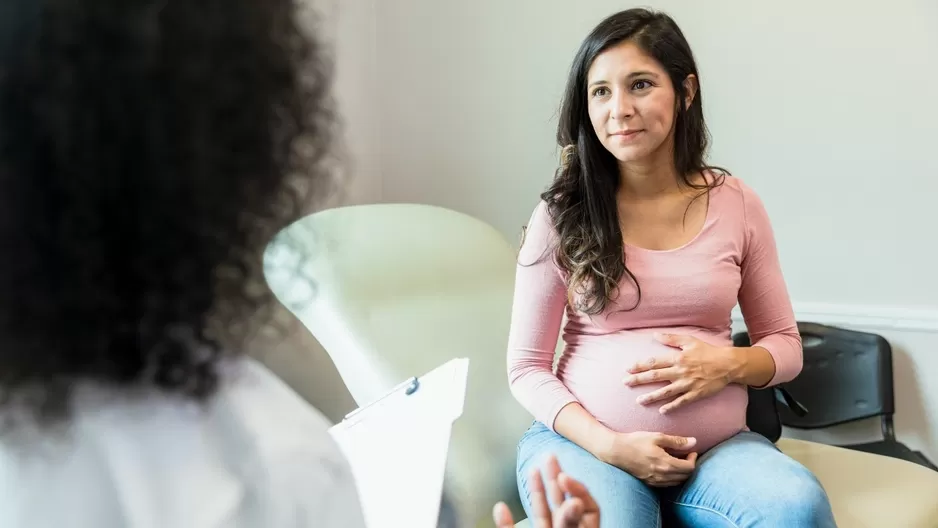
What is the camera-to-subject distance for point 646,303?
41.6 inches

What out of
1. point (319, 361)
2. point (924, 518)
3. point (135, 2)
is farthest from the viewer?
point (319, 361)

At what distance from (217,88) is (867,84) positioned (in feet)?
5.17

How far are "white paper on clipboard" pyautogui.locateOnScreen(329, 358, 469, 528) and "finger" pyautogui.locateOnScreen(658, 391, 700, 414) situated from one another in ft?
1.01

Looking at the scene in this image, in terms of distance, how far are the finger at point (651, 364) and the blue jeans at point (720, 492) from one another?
133 millimetres

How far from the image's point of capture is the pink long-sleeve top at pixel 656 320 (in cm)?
103

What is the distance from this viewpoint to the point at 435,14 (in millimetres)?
1951

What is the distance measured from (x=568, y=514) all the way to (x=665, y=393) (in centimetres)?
44

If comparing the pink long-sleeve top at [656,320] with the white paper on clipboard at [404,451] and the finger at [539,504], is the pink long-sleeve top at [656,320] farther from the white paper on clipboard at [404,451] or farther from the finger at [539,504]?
the finger at [539,504]

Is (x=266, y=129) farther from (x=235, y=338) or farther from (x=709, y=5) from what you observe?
(x=709, y=5)

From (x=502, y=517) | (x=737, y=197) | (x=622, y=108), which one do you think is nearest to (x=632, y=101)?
(x=622, y=108)

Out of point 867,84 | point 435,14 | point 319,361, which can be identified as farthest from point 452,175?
point 867,84

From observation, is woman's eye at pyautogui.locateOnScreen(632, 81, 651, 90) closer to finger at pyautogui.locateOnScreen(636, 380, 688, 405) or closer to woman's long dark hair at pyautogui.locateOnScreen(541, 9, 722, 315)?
woman's long dark hair at pyautogui.locateOnScreen(541, 9, 722, 315)

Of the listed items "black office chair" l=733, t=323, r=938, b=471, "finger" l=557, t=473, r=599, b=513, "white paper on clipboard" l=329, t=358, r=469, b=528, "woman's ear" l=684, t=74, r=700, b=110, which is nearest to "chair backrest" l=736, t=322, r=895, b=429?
"black office chair" l=733, t=323, r=938, b=471

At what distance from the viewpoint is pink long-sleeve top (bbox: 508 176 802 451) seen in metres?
1.03
